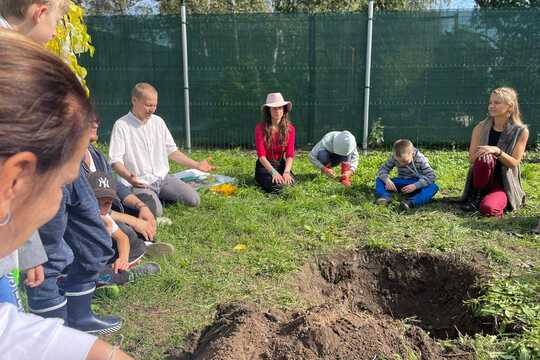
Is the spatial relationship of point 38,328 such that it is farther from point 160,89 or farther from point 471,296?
point 160,89

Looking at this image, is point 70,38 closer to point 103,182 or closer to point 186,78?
point 103,182

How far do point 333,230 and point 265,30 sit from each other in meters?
5.18

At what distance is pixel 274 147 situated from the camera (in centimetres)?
634

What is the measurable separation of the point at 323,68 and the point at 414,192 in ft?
12.7

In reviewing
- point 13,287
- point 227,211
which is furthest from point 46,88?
point 227,211

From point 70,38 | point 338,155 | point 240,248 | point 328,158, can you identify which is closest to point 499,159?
point 338,155

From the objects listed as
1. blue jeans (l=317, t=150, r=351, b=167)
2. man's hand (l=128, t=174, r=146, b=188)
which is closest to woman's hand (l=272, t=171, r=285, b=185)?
blue jeans (l=317, t=150, r=351, b=167)

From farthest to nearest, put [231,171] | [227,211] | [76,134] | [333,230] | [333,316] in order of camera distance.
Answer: [231,171], [227,211], [333,230], [333,316], [76,134]

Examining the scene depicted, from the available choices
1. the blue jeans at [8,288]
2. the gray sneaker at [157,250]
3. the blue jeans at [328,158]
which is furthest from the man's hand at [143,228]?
the blue jeans at [328,158]

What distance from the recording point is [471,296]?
3400 mm

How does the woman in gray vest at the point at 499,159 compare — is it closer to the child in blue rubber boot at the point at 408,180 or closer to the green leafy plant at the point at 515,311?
the child in blue rubber boot at the point at 408,180

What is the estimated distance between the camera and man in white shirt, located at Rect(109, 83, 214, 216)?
15.2ft

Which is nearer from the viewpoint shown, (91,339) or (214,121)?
(91,339)

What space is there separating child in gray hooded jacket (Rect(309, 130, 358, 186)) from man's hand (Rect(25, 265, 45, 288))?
4.31m
